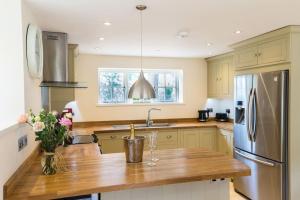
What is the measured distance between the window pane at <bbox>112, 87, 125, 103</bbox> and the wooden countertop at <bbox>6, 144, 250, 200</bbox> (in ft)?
8.86

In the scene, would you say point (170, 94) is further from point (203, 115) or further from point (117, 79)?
point (117, 79)

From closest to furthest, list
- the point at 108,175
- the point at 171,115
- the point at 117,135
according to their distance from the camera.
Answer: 1. the point at 108,175
2. the point at 117,135
3. the point at 171,115

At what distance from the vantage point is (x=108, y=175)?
5.70 ft

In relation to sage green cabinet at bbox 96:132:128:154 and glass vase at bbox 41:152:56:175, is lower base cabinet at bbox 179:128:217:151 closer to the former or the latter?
sage green cabinet at bbox 96:132:128:154

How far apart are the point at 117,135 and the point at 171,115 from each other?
1411 millimetres

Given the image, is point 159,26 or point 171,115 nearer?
point 159,26

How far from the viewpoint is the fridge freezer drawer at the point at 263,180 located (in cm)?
294

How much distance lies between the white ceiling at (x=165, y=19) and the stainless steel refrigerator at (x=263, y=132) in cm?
70

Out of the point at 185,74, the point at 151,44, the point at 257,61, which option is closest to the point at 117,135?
the point at 151,44

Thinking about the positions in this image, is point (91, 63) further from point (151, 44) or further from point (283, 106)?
point (283, 106)

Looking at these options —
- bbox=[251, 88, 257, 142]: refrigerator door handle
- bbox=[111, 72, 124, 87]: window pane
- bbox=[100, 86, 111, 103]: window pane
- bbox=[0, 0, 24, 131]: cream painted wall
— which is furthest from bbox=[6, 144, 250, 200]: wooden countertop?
bbox=[111, 72, 124, 87]: window pane

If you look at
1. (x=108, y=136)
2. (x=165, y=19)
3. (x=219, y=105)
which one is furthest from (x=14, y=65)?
(x=219, y=105)

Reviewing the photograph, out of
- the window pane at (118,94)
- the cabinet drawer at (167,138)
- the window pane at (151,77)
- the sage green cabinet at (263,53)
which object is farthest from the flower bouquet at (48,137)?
the window pane at (151,77)

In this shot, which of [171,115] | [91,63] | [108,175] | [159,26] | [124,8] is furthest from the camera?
[171,115]
